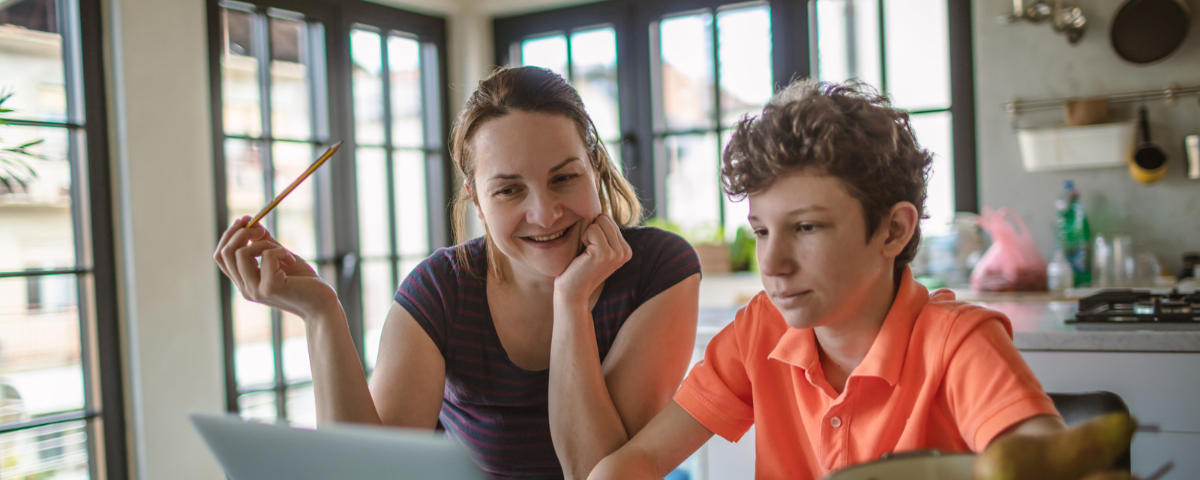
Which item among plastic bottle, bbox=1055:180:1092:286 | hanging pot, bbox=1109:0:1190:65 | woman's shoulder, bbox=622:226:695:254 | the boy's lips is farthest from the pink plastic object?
the boy's lips

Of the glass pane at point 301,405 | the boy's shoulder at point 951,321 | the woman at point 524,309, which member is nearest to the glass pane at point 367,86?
the glass pane at point 301,405

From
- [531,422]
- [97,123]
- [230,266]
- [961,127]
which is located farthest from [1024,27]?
[97,123]

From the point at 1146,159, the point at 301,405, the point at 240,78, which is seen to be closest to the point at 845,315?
the point at 1146,159

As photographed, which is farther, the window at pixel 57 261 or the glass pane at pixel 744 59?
the glass pane at pixel 744 59

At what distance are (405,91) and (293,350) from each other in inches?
52.3

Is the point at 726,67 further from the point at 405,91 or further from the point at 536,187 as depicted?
the point at 536,187

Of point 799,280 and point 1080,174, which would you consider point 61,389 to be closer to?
point 799,280

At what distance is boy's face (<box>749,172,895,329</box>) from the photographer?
0.86m

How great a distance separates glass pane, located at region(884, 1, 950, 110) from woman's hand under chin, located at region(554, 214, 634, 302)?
249 centimetres

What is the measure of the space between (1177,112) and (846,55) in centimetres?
122

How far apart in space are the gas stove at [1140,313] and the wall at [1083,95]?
4.01ft

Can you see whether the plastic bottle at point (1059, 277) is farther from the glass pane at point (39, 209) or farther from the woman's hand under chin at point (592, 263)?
the glass pane at point (39, 209)

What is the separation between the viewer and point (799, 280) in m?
0.87

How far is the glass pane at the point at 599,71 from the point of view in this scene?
395 cm
